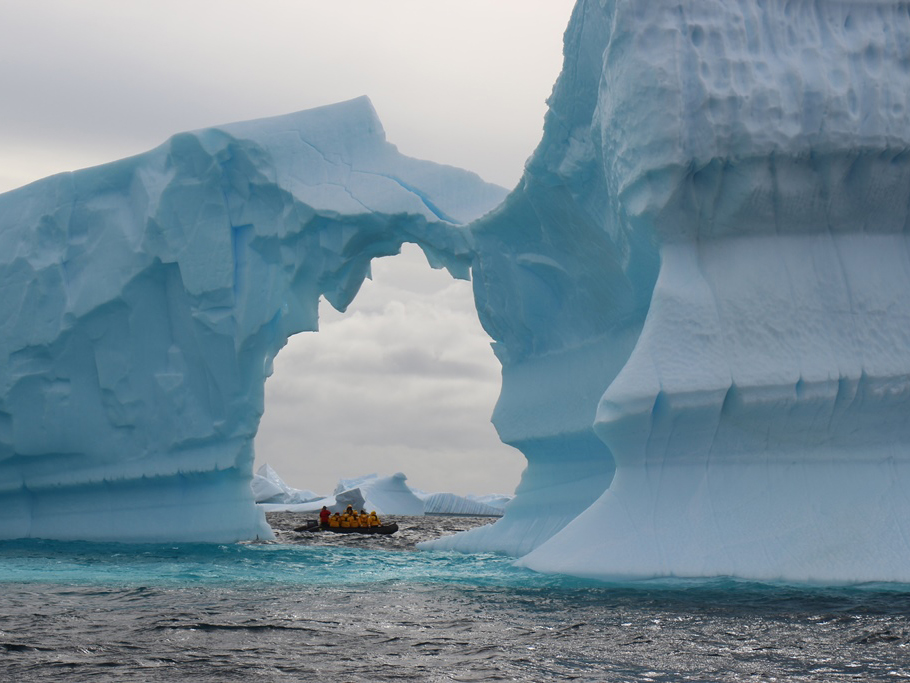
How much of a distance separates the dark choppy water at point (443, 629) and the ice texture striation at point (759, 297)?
0.51 metres

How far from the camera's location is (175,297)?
13922 millimetres

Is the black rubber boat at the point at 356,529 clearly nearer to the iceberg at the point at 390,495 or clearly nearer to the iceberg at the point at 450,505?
the iceberg at the point at 390,495

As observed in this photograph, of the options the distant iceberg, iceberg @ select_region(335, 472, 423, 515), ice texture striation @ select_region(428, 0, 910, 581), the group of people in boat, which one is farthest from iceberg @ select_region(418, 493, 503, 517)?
ice texture striation @ select_region(428, 0, 910, 581)

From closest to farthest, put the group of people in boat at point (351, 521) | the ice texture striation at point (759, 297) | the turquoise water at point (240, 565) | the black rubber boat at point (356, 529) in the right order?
the ice texture striation at point (759, 297)
the turquoise water at point (240, 565)
the black rubber boat at point (356, 529)
the group of people in boat at point (351, 521)

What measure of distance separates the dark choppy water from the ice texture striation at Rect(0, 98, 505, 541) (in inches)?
194

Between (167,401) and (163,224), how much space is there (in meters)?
2.14

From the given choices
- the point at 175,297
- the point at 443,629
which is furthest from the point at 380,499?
the point at 443,629

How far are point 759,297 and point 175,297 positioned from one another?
8.11 m

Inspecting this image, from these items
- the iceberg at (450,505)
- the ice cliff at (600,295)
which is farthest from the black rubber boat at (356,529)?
the iceberg at (450,505)

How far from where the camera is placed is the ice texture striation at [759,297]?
750 cm

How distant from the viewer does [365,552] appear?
13164mm

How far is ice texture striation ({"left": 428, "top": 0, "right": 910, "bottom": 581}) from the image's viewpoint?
24.6 ft

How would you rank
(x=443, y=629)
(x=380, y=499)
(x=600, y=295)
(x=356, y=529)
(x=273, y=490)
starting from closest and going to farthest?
1. (x=443, y=629)
2. (x=600, y=295)
3. (x=356, y=529)
4. (x=380, y=499)
5. (x=273, y=490)

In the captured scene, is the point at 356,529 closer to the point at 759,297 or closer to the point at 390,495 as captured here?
the point at 390,495
